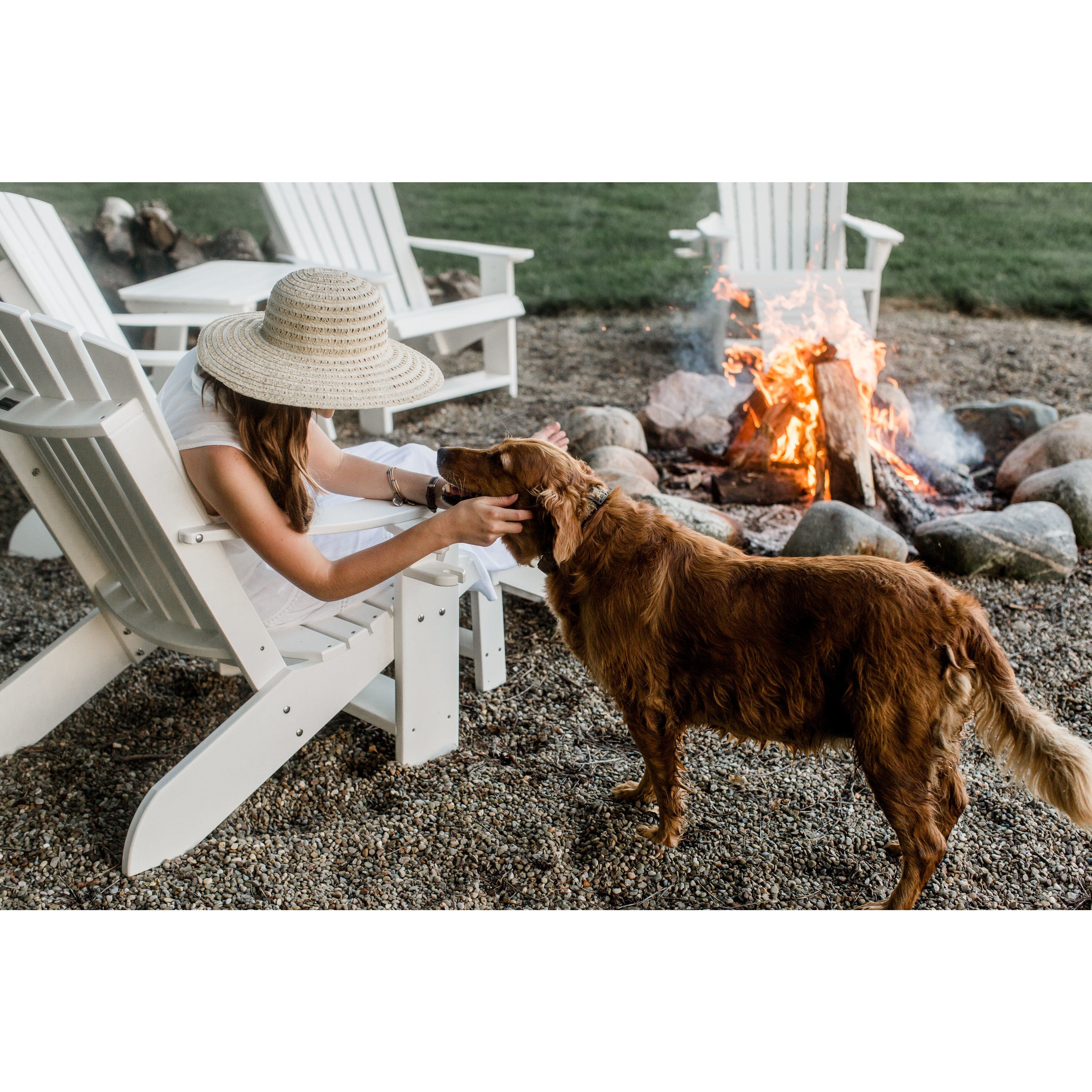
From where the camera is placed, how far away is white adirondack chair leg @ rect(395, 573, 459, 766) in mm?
2656

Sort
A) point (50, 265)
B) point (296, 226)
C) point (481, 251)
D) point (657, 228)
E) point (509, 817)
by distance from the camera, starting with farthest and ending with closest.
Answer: point (657, 228)
point (296, 226)
point (481, 251)
point (50, 265)
point (509, 817)

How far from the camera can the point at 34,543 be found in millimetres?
4223

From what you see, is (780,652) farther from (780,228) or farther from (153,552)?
(780,228)

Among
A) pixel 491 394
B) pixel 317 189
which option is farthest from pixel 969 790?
pixel 317 189

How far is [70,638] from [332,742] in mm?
893

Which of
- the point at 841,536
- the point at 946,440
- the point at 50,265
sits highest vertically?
the point at 50,265

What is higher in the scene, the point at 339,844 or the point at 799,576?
the point at 799,576

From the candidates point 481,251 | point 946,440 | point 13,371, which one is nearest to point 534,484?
point 13,371

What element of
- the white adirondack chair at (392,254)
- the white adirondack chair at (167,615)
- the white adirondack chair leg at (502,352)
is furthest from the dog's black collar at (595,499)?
the white adirondack chair leg at (502,352)

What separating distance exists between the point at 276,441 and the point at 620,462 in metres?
2.57

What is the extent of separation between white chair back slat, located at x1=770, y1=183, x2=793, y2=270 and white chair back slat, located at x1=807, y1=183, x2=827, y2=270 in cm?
15

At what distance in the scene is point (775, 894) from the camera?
2.43 metres

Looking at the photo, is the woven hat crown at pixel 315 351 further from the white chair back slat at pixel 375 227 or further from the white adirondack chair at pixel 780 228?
the white adirondack chair at pixel 780 228

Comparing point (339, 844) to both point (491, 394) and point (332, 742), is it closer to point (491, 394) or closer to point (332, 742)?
point (332, 742)
